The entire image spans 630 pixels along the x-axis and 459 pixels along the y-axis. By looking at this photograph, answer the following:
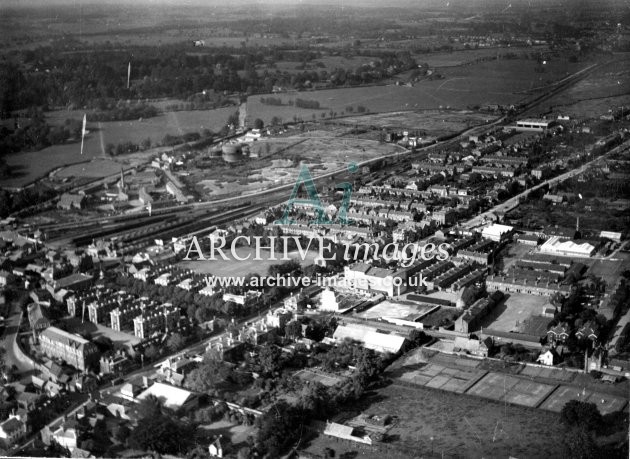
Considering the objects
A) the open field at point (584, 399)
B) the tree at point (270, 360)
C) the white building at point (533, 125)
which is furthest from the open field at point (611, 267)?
the white building at point (533, 125)

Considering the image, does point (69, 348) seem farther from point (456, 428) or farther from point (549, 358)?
point (549, 358)

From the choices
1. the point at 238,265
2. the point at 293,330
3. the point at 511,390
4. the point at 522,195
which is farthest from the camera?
the point at 522,195

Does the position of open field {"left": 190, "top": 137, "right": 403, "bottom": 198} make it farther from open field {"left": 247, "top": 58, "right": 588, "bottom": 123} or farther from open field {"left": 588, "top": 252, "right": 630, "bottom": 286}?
open field {"left": 588, "top": 252, "right": 630, "bottom": 286}

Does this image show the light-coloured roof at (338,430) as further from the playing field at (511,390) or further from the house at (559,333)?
the house at (559,333)

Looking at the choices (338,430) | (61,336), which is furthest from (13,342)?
(338,430)

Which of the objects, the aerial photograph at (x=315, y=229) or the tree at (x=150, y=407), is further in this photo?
the aerial photograph at (x=315, y=229)

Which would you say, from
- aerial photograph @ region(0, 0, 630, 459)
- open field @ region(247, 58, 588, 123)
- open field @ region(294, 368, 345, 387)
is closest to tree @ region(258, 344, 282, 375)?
aerial photograph @ region(0, 0, 630, 459)

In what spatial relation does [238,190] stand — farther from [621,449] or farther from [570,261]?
[621,449]
